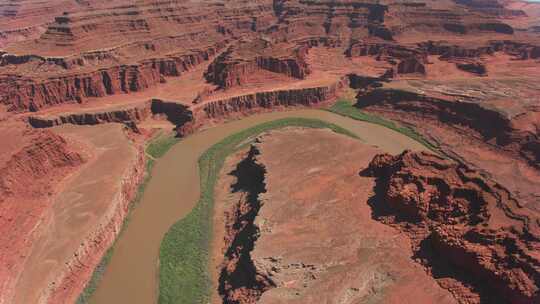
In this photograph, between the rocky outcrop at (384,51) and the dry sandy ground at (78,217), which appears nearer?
the dry sandy ground at (78,217)

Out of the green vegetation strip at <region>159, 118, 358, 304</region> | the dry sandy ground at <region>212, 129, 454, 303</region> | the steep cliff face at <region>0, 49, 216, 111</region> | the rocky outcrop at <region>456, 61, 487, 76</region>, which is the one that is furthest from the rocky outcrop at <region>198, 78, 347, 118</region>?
the rocky outcrop at <region>456, 61, 487, 76</region>

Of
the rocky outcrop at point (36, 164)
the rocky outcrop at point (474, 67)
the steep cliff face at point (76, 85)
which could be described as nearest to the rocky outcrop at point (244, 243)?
the rocky outcrop at point (36, 164)

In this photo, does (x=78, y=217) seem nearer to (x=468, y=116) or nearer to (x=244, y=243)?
(x=244, y=243)

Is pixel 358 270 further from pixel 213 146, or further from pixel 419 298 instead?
pixel 213 146

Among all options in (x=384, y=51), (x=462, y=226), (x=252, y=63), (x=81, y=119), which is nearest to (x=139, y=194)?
(x=81, y=119)

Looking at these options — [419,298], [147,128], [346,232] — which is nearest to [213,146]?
[147,128]

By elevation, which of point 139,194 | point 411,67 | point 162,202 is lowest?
point 162,202

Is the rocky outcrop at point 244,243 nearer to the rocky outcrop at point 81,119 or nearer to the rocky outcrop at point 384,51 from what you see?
the rocky outcrop at point 81,119
